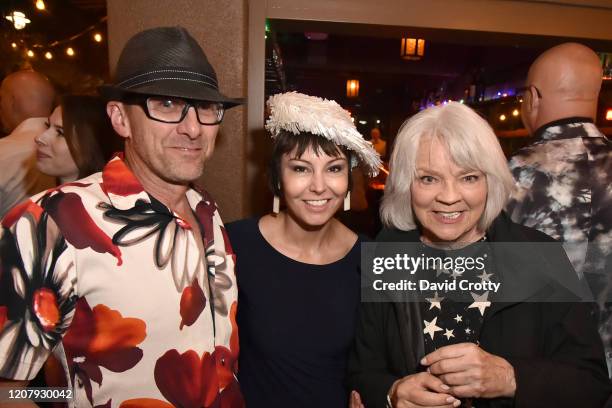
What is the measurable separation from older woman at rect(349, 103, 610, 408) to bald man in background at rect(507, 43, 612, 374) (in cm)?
39

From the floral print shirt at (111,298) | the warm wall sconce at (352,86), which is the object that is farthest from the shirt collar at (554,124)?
the warm wall sconce at (352,86)

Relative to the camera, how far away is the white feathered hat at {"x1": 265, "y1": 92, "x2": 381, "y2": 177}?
65.9 inches

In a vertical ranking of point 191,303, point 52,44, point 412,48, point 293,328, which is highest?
point 412,48

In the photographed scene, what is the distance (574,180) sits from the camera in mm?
1742

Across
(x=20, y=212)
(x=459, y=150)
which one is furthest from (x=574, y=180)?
(x=20, y=212)

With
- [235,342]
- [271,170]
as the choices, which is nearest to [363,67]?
[271,170]

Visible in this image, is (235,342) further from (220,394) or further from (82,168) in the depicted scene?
(82,168)

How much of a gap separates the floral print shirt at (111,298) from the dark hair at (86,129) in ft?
1.65

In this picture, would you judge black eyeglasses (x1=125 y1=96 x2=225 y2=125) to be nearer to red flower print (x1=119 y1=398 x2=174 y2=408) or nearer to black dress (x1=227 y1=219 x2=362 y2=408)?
black dress (x1=227 y1=219 x2=362 y2=408)

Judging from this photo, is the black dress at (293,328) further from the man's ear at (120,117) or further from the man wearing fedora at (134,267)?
the man's ear at (120,117)

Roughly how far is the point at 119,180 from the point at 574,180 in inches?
71.7

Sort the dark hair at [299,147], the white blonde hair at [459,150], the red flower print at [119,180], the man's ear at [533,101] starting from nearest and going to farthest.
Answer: the red flower print at [119,180]
the white blonde hair at [459,150]
the dark hair at [299,147]
the man's ear at [533,101]

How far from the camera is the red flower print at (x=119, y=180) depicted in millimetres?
1258

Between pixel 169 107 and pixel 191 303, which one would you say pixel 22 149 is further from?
pixel 191 303
